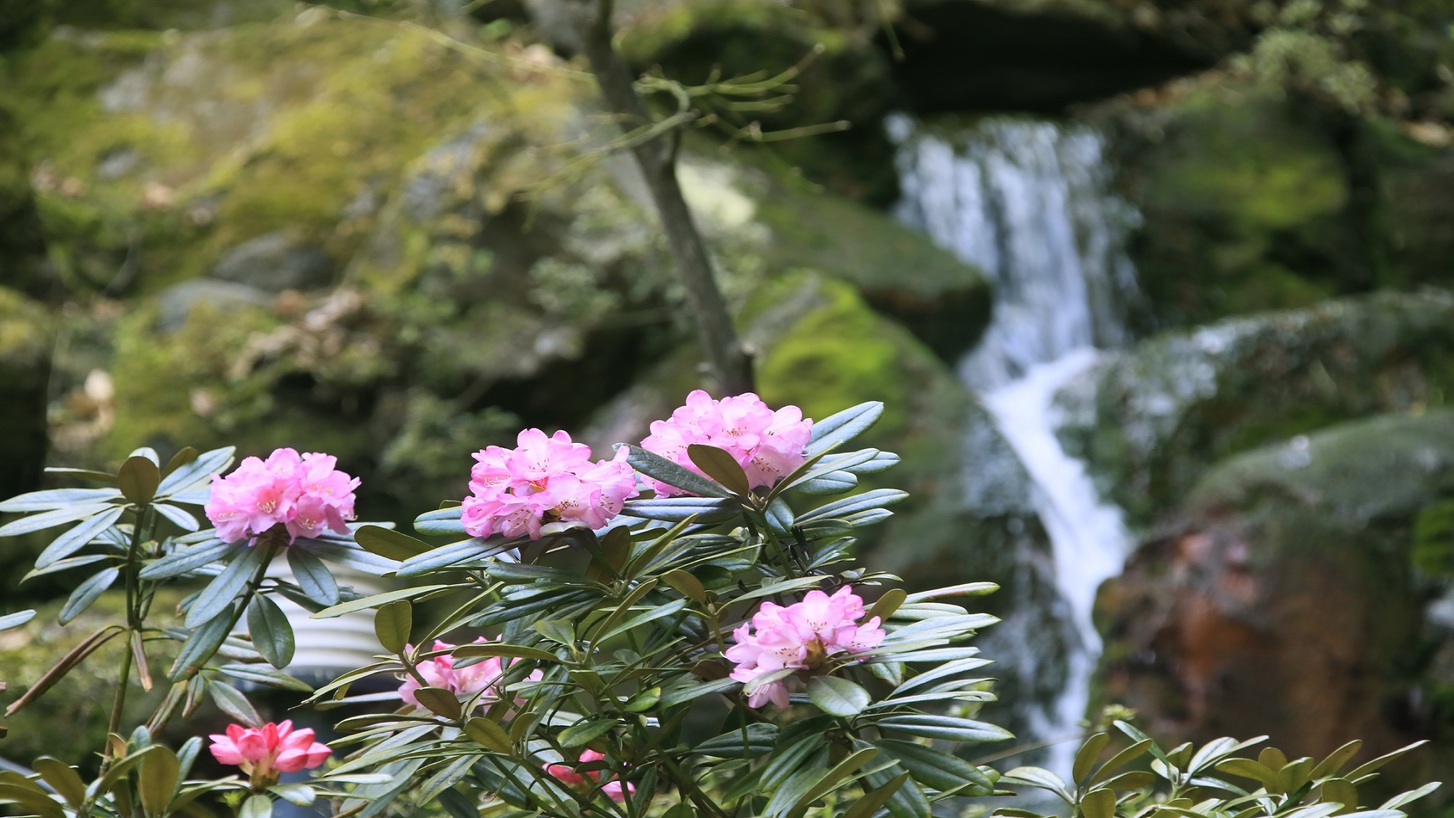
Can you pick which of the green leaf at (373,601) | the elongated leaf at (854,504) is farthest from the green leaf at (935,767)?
the green leaf at (373,601)

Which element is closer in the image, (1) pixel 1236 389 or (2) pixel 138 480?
(2) pixel 138 480

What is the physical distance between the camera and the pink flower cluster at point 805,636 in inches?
40.6

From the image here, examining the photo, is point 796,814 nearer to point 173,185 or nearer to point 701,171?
point 701,171

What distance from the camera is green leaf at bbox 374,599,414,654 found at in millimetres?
1161

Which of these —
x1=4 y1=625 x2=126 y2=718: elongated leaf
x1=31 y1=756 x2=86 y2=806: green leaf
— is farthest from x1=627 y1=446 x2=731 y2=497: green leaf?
x1=4 y1=625 x2=126 y2=718: elongated leaf

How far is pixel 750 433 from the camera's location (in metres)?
1.15

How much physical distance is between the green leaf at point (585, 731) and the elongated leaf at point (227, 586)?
37cm

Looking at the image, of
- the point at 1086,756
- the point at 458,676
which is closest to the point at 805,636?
the point at 1086,756

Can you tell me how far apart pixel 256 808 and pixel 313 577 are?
231mm

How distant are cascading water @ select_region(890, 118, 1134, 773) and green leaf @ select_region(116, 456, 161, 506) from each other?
393 centimetres

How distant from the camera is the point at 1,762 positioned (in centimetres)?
176

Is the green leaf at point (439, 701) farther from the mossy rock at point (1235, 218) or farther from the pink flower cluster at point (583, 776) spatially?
the mossy rock at point (1235, 218)

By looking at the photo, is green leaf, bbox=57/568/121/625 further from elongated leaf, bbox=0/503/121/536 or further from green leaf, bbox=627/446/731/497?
green leaf, bbox=627/446/731/497

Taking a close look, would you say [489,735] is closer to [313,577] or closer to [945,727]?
[313,577]
